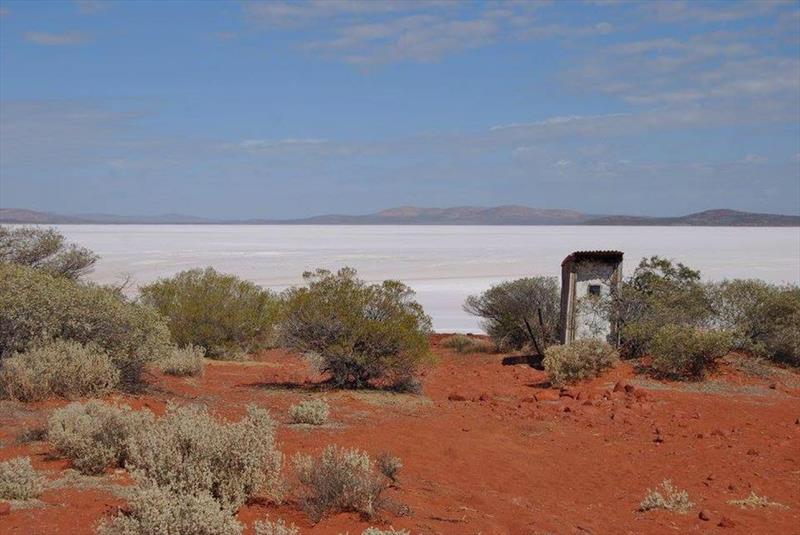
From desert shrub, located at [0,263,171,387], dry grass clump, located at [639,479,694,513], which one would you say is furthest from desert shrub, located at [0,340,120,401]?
dry grass clump, located at [639,479,694,513]

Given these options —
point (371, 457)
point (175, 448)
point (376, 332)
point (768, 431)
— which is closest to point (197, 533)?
point (175, 448)

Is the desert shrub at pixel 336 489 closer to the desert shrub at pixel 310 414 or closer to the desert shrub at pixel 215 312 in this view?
the desert shrub at pixel 310 414

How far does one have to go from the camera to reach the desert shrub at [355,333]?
1464 centimetres

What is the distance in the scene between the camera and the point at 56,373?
34.1ft

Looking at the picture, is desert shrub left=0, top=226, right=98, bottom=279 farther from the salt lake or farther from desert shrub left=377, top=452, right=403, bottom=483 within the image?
desert shrub left=377, top=452, right=403, bottom=483

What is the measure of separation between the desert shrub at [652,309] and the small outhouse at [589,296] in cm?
28

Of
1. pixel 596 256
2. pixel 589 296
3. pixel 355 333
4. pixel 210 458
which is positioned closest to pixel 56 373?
pixel 210 458

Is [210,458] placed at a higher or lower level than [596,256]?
lower

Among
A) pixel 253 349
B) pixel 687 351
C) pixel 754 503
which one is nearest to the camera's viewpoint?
pixel 754 503

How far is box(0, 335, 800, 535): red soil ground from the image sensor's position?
7.23 m

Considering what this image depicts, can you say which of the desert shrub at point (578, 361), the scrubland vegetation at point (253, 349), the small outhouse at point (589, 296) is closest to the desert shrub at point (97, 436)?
the scrubland vegetation at point (253, 349)

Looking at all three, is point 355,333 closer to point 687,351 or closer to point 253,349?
point 687,351

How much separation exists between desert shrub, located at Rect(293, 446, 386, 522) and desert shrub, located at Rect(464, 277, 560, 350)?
48.8ft

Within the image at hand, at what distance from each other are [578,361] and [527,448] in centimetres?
611
